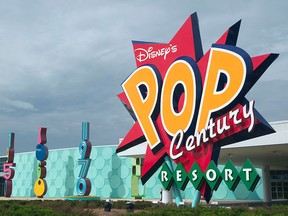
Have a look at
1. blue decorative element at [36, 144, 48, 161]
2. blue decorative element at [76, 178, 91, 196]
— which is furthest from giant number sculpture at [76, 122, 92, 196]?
blue decorative element at [36, 144, 48, 161]

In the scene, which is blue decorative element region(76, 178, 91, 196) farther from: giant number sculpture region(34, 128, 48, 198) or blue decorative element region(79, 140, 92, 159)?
giant number sculpture region(34, 128, 48, 198)

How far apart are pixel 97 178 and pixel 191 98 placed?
33730 mm

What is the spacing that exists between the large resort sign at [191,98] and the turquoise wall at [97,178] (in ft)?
76.8

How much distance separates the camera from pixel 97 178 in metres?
51.4

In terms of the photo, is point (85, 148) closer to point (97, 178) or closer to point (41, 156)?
point (41, 156)

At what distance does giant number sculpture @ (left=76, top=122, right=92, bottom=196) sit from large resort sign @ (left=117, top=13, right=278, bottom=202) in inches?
465

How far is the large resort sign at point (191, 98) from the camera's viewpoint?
1778 centimetres

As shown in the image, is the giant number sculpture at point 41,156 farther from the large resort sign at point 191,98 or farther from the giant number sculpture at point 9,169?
the large resort sign at point 191,98

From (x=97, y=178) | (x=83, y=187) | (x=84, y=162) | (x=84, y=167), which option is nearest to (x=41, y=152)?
(x=84, y=162)

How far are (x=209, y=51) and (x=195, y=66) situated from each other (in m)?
0.97

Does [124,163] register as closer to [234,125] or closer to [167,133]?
[167,133]

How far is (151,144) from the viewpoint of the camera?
21.3m

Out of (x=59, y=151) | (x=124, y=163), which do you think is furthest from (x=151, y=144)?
(x=59, y=151)

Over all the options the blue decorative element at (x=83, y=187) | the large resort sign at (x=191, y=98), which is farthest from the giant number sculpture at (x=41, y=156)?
the large resort sign at (x=191, y=98)
